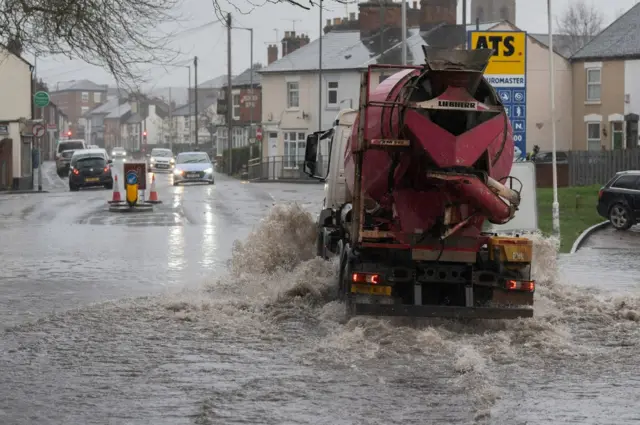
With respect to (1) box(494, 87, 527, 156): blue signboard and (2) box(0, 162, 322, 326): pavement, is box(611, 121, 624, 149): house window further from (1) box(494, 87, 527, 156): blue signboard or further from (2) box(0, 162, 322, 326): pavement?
(1) box(494, 87, 527, 156): blue signboard

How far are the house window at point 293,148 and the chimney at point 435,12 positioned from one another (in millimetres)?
10185

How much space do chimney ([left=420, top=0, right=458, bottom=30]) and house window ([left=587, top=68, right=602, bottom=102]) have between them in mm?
13620

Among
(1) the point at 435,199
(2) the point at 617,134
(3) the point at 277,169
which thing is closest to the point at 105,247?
(1) the point at 435,199

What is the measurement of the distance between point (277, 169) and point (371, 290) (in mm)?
55545

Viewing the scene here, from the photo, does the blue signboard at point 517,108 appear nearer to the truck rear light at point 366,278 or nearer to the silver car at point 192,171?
the truck rear light at point 366,278

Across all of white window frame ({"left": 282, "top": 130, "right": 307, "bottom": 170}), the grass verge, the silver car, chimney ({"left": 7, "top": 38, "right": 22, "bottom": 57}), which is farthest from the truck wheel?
white window frame ({"left": 282, "top": 130, "right": 307, "bottom": 170})

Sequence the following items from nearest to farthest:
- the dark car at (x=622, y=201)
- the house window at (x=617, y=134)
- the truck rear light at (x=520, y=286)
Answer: the truck rear light at (x=520, y=286) < the dark car at (x=622, y=201) < the house window at (x=617, y=134)

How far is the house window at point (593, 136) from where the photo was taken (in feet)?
181

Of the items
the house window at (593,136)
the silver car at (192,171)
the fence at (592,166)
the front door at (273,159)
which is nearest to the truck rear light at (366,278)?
the fence at (592,166)

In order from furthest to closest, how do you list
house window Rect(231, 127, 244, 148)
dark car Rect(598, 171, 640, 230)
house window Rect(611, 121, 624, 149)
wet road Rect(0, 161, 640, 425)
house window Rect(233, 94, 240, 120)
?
house window Rect(231, 127, 244, 148)
house window Rect(233, 94, 240, 120)
house window Rect(611, 121, 624, 149)
dark car Rect(598, 171, 640, 230)
wet road Rect(0, 161, 640, 425)

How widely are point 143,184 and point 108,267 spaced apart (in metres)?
14.4

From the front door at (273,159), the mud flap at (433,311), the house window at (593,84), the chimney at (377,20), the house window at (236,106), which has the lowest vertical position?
the mud flap at (433,311)

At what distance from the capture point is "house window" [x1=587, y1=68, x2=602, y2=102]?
2157 inches

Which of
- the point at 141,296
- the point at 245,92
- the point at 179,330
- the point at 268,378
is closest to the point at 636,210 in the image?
the point at 141,296
